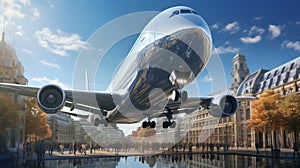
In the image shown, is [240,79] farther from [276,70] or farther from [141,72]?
[141,72]

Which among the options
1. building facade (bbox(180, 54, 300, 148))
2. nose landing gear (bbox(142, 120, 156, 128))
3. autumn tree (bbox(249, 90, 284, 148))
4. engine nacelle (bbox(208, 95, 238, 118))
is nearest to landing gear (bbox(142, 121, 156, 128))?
nose landing gear (bbox(142, 120, 156, 128))

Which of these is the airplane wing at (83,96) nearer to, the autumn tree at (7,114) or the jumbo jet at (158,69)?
the jumbo jet at (158,69)

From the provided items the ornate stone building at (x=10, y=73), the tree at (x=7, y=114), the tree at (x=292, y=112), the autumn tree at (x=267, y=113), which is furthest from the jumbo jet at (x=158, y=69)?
the autumn tree at (x=267, y=113)

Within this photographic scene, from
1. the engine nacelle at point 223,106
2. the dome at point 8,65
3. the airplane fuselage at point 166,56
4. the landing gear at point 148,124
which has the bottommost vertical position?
the landing gear at point 148,124

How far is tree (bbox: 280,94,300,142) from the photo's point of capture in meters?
46.4

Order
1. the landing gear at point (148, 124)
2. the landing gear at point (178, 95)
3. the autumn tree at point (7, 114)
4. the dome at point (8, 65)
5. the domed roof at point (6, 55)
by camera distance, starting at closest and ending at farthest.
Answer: the landing gear at point (178, 95) → the landing gear at point (148, 124) → the autumn tree at point (7, 114) → the dome at point (8, 65) → the domed roof at point (6, 55)

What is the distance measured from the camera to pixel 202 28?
12055mm

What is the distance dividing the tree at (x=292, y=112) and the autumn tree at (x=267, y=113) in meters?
1.06

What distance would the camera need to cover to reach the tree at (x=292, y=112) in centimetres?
4641

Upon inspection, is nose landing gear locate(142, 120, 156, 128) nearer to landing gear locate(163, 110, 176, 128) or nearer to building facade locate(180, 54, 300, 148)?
landing gear locate(163, 110, 176, 128)

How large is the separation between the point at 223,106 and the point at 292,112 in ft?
105

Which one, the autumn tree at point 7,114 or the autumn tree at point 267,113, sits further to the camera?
the autumn tree at point 267,113

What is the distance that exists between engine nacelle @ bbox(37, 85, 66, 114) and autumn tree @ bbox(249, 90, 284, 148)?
134ft

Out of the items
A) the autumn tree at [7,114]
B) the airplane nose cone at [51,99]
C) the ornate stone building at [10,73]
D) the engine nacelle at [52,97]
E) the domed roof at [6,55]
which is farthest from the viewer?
the domed roof at [6,55]
